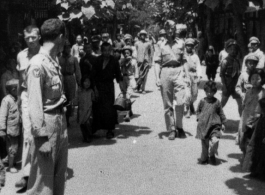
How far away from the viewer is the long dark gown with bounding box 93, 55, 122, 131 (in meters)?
9.34

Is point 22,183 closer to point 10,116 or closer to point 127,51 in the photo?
point 10,116

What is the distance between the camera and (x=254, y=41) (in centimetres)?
1069

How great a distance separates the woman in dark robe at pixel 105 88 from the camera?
30.6ft

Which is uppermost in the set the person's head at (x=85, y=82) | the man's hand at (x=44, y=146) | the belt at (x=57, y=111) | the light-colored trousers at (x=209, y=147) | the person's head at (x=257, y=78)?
the person's head at (x=257, y=78)

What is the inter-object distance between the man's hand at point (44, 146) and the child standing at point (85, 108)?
4997 mm

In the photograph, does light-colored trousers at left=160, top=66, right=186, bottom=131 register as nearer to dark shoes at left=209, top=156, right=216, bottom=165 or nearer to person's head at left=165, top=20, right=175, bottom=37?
person's head at left=165, top=20, right=175, bottom=37

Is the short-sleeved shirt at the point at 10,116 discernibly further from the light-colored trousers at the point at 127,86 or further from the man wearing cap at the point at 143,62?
the man wearing cap at the point at 143,62

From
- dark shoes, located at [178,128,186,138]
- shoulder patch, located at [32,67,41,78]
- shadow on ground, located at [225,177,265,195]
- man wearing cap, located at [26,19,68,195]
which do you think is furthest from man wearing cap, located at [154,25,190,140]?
shoulder patch, located at [32,67,41,78]

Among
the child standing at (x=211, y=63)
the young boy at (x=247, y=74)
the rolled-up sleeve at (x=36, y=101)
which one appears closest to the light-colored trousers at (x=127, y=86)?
the young boy at (x=247, y=74)

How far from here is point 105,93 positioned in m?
9.47

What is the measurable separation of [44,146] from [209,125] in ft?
12.4

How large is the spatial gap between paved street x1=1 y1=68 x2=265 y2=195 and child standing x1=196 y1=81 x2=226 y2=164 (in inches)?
8.5

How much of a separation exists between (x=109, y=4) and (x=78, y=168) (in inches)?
111

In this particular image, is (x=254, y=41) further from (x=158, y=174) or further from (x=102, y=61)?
(x=158, y=174)
